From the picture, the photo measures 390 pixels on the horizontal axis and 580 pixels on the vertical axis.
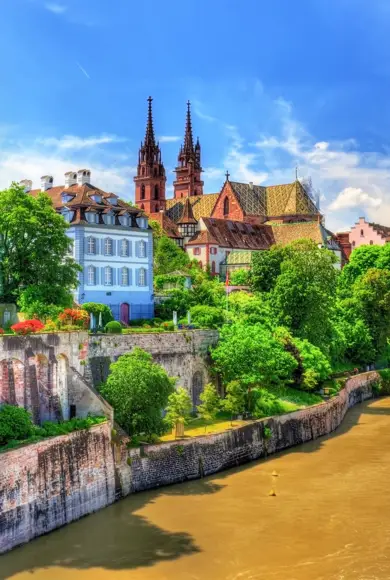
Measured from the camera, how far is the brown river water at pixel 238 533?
2441 cm

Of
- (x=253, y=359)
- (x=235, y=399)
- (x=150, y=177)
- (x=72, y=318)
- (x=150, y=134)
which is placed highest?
(x=150, y=134)

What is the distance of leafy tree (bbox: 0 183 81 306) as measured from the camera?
4269 centimetres

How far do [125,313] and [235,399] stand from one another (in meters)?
17.5

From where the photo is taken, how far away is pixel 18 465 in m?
25.7

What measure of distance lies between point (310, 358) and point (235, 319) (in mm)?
5686

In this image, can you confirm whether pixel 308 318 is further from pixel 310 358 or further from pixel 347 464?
pixel 347 464

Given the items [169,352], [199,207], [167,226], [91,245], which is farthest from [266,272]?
[199,207]

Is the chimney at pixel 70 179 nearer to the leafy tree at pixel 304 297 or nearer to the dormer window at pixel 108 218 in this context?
the dormer window at pixel 108 218

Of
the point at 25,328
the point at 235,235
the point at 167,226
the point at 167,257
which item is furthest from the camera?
the point at 235,235

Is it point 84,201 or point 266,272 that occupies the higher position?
point 84,201

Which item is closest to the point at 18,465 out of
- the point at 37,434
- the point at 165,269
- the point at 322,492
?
the point at 37,434

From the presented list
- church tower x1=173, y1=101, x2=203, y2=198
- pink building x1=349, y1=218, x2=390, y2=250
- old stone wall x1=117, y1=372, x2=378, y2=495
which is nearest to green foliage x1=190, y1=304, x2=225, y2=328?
old stone wall x1=117, y1=372, x2=378, y2=495

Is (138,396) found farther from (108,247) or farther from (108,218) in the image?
(108,218)

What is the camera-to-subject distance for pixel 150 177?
116 metres
